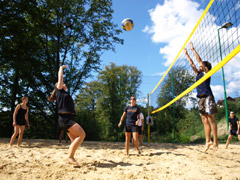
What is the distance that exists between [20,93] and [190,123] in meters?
9.56

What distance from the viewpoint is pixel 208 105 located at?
11.6ft

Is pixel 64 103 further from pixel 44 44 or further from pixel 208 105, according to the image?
pixel 44 44

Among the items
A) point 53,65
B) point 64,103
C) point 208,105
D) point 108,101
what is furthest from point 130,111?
point 108,101

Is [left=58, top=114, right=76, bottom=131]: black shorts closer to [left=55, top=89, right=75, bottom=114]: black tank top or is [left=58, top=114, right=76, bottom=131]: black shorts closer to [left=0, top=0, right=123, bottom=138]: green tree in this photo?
[left=55, top=89, right=75, bottom=114]: black tank top

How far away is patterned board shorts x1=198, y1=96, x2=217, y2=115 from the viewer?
3490 mm

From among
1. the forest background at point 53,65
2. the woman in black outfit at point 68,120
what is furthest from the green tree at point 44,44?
the woman in black outfit at point 68,120

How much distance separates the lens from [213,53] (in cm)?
433

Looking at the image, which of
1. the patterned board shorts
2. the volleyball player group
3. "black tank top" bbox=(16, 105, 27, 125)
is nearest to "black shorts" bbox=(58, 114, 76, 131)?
the volleyball player group

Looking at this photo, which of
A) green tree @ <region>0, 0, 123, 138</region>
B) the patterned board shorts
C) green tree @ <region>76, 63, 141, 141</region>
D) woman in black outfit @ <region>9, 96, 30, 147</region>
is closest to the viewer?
the patterned board shorts

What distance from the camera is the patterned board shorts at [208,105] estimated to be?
3490 millimetres

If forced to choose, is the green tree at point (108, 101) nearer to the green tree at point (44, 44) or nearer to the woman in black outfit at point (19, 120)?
the green tree at point (44, 44)

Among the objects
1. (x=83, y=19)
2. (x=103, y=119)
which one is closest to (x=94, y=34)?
(x=83, y=19)

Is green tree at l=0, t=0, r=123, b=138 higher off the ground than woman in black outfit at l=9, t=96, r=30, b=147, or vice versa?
green tree at l=0, t=0, r=123, b=138

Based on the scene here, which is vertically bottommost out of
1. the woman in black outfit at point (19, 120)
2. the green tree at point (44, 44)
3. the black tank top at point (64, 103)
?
the woman in black outfit at point (19, 120)
